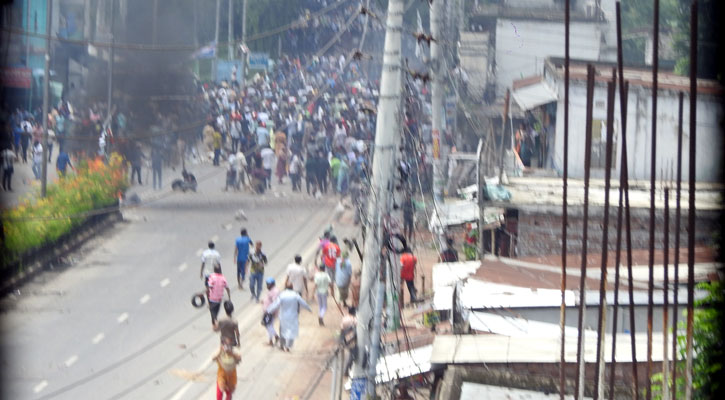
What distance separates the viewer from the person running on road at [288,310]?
1688 cm

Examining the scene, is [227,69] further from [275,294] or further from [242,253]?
[275,294]

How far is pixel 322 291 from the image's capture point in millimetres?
18500

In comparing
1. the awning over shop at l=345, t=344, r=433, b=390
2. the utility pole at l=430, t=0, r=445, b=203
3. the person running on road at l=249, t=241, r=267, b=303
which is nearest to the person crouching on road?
the awning over shop at l=345, t=344, r=433, b=390

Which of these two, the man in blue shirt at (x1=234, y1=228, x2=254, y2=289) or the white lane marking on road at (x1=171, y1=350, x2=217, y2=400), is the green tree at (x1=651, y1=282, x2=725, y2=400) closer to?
the white lane marking on road at (x1=171, y1=350, x2=217, y2=400)

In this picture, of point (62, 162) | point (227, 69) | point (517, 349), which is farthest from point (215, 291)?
point (227, 69)

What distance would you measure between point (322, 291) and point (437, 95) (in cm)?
543

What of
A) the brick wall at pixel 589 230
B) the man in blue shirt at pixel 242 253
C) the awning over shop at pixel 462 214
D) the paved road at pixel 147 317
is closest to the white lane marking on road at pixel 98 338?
the paved road at pixel 147 317

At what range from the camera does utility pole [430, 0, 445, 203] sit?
2127cm

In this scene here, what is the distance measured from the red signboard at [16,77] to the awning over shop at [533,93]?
531 inches

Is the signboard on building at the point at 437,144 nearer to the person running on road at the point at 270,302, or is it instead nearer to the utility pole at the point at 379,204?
the person running on road at the point at 270,302

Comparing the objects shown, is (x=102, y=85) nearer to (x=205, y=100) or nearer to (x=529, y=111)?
(x=205, y=100)

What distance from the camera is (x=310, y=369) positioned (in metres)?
16.7

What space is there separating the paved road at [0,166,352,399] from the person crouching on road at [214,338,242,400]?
1.05 metres

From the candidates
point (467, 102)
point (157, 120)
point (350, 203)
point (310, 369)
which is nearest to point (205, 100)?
point (157, 120)
